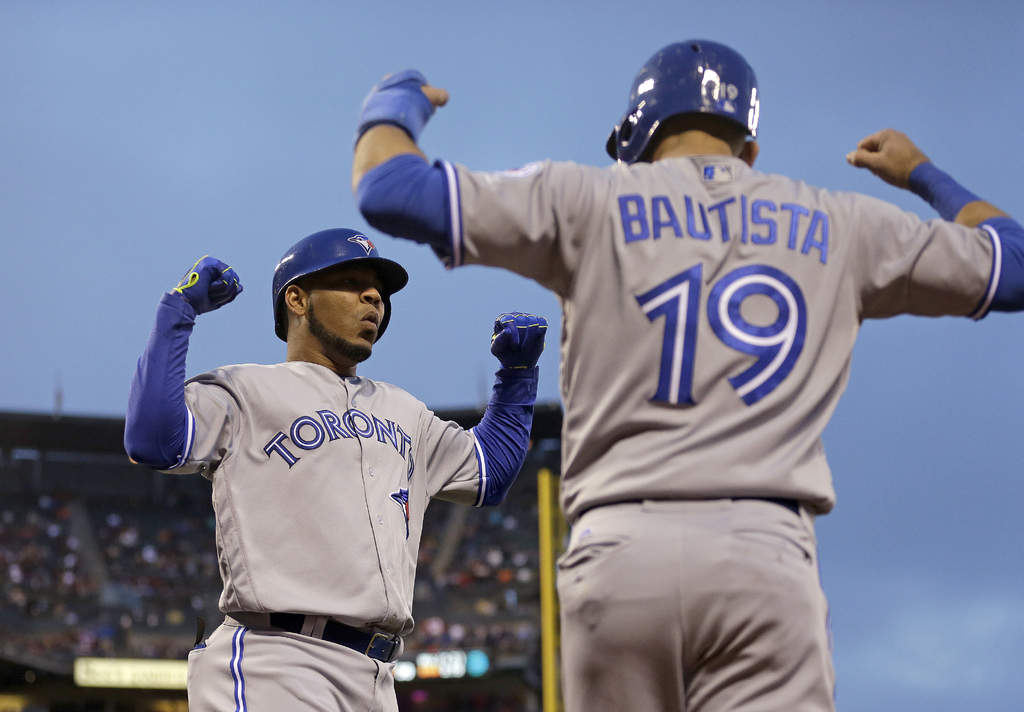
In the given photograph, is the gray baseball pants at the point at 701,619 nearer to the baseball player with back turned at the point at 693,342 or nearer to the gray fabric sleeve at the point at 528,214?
→ the baseball player with back turned at the point at 693,342

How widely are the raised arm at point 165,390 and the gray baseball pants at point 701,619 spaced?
6.44ft

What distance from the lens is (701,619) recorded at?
2.15 metres

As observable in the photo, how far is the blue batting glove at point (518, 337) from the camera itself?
4.28m

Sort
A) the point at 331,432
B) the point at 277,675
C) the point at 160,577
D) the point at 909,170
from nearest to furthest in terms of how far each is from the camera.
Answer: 1. the point at 909,170
2. the point at 277,675
3. the point at 331,432
4. the point at 160,577

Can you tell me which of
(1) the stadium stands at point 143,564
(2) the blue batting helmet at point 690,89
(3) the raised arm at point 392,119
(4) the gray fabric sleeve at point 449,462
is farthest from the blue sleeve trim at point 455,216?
(1) the stadium stands at point 143,564

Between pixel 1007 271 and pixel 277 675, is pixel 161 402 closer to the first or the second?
pixel 277 675

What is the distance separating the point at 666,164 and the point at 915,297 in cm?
63

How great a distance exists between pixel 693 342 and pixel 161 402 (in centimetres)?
206

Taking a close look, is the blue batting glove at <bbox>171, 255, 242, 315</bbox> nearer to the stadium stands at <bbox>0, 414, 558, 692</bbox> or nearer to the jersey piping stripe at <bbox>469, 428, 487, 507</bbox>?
the jersey piping stripe at <bbox>469, 428, 487, 507</bbox>

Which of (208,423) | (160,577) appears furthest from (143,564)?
(208,423)

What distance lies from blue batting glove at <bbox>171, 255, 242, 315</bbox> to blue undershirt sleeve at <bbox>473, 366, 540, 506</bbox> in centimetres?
109

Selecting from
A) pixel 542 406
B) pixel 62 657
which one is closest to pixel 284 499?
pixel 62 657

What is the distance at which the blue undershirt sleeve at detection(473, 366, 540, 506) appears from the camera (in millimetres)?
4516

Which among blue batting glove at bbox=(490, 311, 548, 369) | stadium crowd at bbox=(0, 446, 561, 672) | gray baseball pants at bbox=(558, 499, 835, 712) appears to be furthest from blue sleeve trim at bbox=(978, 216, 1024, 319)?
stadium crowd at bbox=(0, 446, 561, 672)
